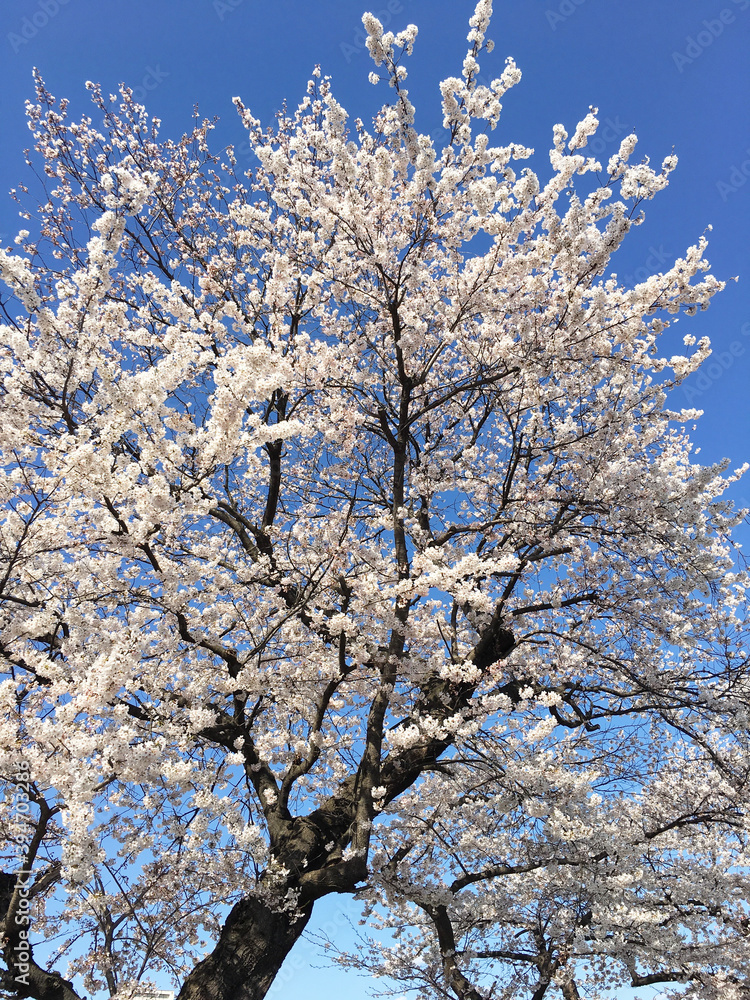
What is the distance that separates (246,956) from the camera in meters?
5.04

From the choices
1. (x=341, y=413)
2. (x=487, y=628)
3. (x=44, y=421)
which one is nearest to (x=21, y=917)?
(x=44, y=421)

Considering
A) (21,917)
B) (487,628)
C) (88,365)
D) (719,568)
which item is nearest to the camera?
(88,365)

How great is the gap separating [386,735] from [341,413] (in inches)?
134

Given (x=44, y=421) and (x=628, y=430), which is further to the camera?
(x=628, y=430)

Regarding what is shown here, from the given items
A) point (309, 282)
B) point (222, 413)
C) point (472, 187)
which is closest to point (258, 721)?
point (222, 413)

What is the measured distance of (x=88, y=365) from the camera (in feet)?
13.8

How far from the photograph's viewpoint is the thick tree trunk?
491cm

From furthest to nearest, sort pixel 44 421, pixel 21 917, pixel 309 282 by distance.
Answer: pixel 309 282 → pixel 44 421 → pixel 21 917

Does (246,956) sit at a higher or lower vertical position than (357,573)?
lower

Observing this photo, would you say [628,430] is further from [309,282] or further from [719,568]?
[309,282]

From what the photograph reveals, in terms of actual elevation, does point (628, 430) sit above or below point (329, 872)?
above

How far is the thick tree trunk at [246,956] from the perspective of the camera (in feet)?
16.1

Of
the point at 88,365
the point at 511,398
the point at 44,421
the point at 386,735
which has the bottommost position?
the point at 386,735

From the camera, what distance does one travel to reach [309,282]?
705cm
